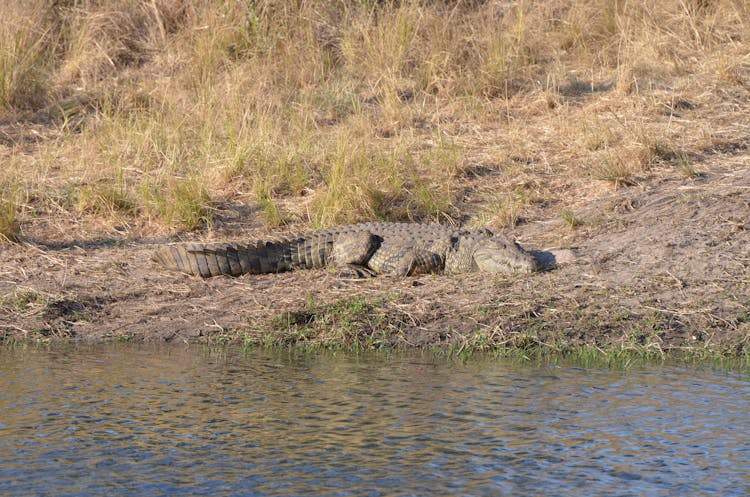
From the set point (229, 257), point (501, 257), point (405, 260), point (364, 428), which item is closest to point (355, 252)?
point (405, 260)

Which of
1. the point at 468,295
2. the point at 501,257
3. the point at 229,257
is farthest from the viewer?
the point at 229,257

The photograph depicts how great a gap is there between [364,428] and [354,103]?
20.4 ft

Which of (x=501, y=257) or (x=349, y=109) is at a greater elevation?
(x=349, y=109)

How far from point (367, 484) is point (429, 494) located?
0.24 metres

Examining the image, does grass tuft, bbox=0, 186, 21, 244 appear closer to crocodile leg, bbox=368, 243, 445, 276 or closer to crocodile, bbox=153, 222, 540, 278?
crocodile, bbox=153, 222, 540, 278

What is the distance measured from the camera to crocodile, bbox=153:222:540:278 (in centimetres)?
701

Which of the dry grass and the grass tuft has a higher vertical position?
the dry grass

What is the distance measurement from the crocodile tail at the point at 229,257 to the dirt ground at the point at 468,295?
8 centimetres

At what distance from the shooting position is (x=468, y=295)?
646 cm

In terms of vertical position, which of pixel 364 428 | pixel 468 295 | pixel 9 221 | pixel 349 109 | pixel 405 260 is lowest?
pixel 364 428

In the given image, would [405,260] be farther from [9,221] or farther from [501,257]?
[9,221]

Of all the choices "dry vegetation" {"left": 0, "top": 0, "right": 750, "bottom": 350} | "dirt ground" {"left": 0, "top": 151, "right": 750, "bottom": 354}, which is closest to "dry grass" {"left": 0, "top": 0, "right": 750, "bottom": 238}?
"dry vegetation" {"left": 0, "top": 0, "right": 750, "bottom": 350}

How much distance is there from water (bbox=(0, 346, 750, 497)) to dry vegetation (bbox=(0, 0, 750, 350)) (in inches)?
108

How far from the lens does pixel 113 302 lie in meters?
6.66
